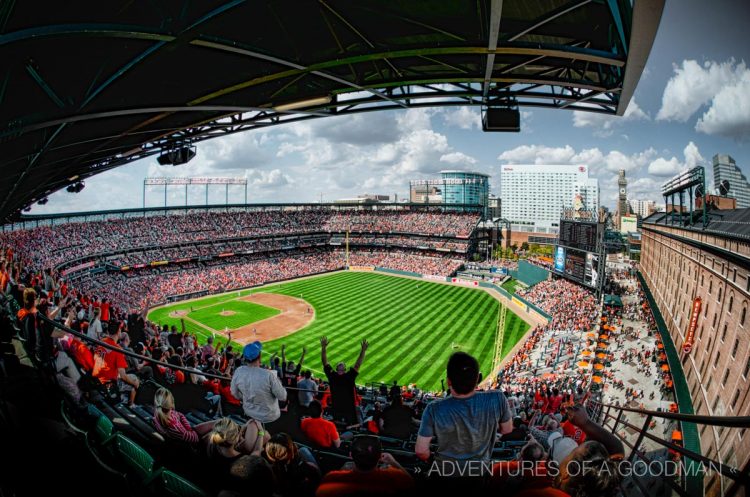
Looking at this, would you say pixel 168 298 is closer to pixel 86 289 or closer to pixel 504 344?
pixel 86 289

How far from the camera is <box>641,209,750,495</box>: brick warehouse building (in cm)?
1220

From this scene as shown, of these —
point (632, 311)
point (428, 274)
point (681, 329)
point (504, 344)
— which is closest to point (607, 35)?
point (681, 329)

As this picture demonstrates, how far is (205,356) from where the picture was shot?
33.4 feet

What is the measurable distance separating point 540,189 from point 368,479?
197 metres

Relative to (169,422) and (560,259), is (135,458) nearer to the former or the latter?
(169,422)

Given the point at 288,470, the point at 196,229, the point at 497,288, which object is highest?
the point at 196,229

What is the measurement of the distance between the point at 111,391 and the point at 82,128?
4.71 m

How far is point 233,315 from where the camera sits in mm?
35719

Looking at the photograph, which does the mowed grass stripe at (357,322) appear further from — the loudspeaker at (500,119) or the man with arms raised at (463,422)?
the man with arms raised at (463,422)

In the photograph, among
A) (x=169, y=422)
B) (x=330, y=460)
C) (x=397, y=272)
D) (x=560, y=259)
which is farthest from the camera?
(x=397, y=272)

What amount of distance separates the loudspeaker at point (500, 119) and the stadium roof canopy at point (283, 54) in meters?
0.20

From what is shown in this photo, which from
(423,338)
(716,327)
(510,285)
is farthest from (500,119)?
(510,285)

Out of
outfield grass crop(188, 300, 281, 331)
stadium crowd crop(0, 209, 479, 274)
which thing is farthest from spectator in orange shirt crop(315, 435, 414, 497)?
stadium crowd crop(0, 209, 479, 274)

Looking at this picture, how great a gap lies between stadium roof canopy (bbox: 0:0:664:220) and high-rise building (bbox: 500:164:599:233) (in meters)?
174
